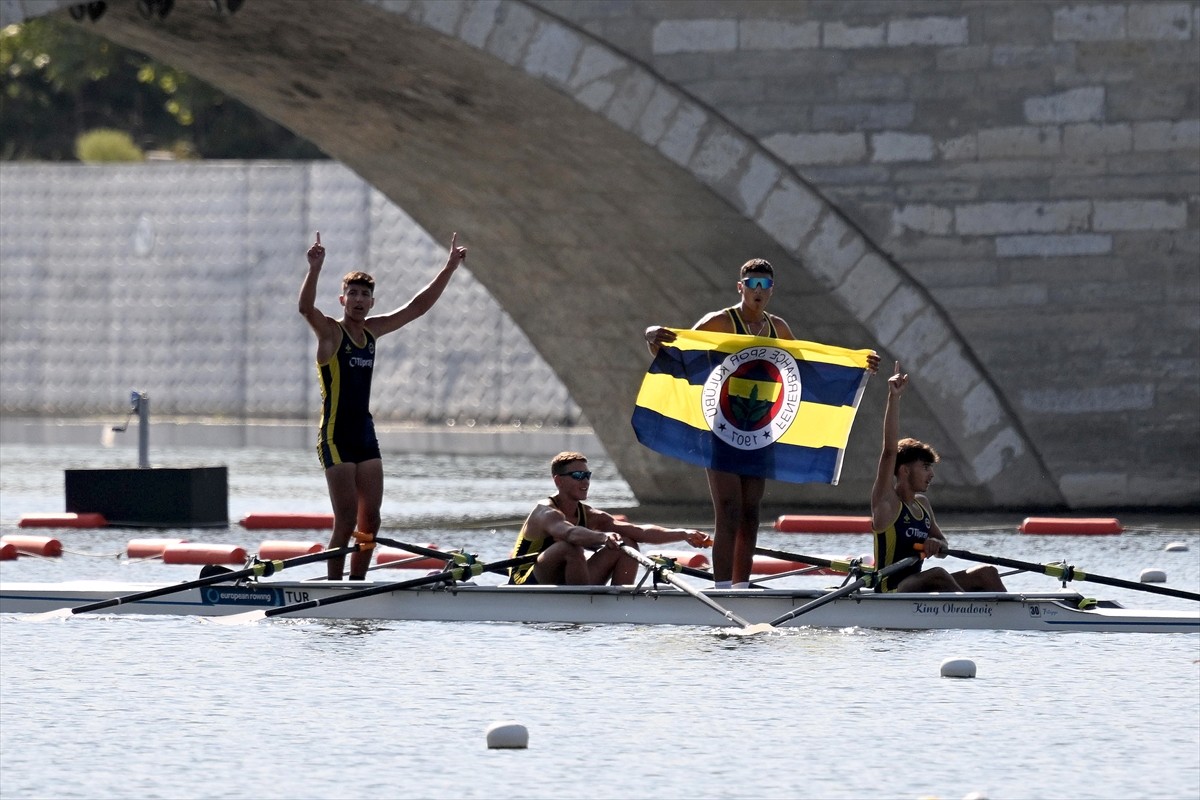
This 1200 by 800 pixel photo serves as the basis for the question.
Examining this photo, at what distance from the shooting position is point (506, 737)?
24.8 ft

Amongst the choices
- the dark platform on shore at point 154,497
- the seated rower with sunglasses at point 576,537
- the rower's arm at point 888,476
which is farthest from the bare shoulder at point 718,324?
the dark platform on shore at point 154,497

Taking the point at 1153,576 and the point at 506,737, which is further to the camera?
the point at 1153,576

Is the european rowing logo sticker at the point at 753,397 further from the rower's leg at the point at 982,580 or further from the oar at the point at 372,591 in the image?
the oar at the point at 372,591

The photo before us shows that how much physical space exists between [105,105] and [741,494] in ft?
115

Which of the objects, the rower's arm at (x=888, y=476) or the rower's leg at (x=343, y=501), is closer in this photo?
the rower's arm at (x=888, y=476)

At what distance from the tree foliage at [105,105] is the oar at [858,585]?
90.1ft

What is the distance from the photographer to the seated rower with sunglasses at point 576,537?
1084cm

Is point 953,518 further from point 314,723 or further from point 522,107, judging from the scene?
point 314,723

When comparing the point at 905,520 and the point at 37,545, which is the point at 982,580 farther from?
the point at 37,545

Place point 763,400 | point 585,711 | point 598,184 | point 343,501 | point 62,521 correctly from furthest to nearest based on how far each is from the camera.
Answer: point 598,184, point 62,521, point 763,400, point 343,501, point 585,711

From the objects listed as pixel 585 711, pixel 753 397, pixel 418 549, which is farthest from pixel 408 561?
pixel 585 711

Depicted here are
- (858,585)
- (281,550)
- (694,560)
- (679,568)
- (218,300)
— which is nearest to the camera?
(858,585)

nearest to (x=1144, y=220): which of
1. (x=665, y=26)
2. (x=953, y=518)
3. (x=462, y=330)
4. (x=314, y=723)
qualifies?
(x=953, y=518)

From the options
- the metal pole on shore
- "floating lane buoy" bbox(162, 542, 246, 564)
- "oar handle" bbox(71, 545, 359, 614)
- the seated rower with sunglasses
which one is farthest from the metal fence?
"oar handle" bbox(71, 545, 359, 614)
